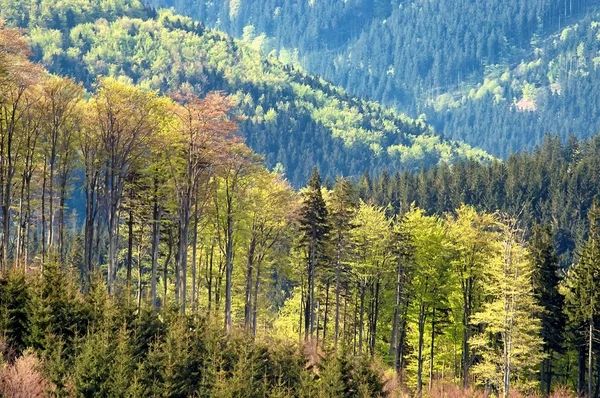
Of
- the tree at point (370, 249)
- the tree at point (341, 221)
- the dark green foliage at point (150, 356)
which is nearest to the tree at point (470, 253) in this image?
the tree at point (370, 249)

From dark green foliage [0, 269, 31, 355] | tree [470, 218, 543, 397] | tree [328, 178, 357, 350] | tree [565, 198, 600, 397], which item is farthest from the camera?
Answer: tree [328, 178, 357, 350]

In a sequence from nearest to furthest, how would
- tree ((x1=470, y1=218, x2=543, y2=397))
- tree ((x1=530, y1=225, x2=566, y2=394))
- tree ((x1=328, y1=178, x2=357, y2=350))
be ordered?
tree ((x1=470, y1=218, x2=543, y2=397)) → tree ((x1=328, y1=178, x2=357, y2=350)) → tree ((x1=530, y1=225, x2=566, y2=394))

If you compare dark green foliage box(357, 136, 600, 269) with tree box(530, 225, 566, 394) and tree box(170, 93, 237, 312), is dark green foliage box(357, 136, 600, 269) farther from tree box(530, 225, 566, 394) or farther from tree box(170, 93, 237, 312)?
tree box(170, 93, 237, 312)

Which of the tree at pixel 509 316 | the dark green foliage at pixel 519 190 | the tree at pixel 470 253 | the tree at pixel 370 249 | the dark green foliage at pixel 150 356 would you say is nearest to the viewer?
the dark green foliage at pixel 150 356

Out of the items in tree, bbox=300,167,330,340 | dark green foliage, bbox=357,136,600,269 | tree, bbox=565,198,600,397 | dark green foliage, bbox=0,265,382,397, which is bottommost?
dark green foliage, bbox=0,265,382,397

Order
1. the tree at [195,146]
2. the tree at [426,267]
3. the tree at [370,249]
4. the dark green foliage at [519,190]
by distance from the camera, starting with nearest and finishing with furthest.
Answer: the tree at [195,146] < the tree at [370,249] < the tree at [426,267] < the dark green foliage at [519,190]

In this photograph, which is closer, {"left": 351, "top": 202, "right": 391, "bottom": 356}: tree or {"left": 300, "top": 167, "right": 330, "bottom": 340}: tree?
{"left": 300, "top": 167, "right": 330, "bottom": 340}: tree

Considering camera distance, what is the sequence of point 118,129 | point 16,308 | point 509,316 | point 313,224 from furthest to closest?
1. point 313,224
2. point 509,316
3. point 118,129
4. point 16,308

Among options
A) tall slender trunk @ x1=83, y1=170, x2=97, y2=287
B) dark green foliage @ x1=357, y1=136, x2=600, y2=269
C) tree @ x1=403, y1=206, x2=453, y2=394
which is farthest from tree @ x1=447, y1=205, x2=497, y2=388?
dark green foliage @ x1=357, y1=136, x2=600, y2=269

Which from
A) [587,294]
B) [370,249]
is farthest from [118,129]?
[587,294]

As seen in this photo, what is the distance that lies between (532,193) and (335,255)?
11190 cm

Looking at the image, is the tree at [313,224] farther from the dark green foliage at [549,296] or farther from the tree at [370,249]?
the dark green foliage at [549,296]

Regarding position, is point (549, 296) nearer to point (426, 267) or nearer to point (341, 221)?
point (426, 267)

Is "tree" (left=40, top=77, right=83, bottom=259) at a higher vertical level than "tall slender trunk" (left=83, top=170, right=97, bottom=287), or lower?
higher
